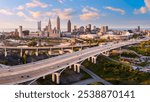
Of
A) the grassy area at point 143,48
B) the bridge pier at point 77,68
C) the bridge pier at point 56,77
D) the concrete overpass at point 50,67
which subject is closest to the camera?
the concrete overpass at point 50,67

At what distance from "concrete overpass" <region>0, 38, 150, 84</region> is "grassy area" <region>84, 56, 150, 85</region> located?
246 millimetres

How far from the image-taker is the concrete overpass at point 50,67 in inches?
198

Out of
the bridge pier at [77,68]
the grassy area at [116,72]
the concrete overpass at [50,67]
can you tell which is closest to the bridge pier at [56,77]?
the concrete overpass at [50,67]

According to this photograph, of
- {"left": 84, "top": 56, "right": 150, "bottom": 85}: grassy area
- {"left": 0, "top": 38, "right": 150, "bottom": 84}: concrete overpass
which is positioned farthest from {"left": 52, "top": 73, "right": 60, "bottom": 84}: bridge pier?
{"left": 84, "top": 56, "right": 150, "bottom": 85}: grassy area

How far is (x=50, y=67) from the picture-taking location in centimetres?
595

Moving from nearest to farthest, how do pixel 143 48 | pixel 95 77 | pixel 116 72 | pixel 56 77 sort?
1. pixel 56 77
2. pixel 95 77
3. pixel 116 72
4. pixel 143 48

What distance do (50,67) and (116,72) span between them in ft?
5.91

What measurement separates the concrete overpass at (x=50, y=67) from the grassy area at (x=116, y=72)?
246mm

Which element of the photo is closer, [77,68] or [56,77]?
[56,77]

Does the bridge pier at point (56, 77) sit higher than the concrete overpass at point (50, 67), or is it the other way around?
the concrete overpass at point (50, 67)

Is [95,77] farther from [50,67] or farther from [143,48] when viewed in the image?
[143,48]

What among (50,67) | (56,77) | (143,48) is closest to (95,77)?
(56,77)

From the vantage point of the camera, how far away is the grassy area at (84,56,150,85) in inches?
239

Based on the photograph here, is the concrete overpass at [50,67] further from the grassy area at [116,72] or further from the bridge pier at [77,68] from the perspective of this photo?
the grassy area at [116,72]
